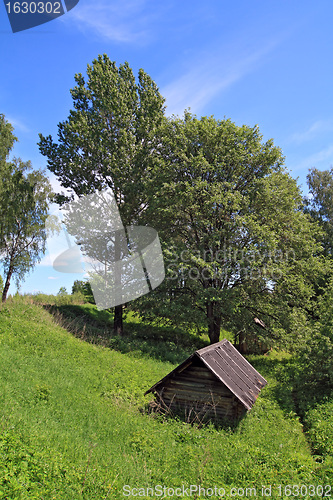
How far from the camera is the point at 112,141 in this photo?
22344 mm

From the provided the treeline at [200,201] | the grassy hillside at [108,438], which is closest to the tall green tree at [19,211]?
the treeline at [200,201]

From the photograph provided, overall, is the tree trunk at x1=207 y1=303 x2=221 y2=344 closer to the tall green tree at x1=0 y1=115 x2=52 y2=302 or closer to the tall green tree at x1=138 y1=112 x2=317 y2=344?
the tall green tree at x1=138 y1=112 x2=317 y2=344

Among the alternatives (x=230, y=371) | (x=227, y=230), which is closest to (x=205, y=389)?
(x=230, y=371)

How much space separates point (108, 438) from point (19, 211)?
21387 millimetres

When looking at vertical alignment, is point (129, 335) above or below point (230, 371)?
above

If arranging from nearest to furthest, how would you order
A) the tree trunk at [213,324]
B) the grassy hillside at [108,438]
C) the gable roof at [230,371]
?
the grassy hillside at [108,438] < the gable roof at [230,371] < the tree trunk at [213,324]

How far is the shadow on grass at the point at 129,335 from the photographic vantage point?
19.5 meters

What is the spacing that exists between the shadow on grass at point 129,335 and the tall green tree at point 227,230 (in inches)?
92.5

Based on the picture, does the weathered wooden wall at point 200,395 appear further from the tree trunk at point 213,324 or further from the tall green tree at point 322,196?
the tall green tree at point 322,196

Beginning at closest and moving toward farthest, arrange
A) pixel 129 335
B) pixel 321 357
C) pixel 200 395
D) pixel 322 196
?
pixel 200 395 → pixel 321 357 → pixel 129 335 → pixel 322 196

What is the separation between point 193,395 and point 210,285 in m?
10.1

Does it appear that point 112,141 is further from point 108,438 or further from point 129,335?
point 108,438

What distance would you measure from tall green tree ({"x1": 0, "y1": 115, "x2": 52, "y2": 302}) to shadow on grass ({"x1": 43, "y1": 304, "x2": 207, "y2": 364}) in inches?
207

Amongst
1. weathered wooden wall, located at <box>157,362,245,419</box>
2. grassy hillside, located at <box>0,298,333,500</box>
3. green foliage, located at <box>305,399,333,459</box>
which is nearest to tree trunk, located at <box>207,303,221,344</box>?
grassy hillside, located at <box>0,298,333,500</box>
